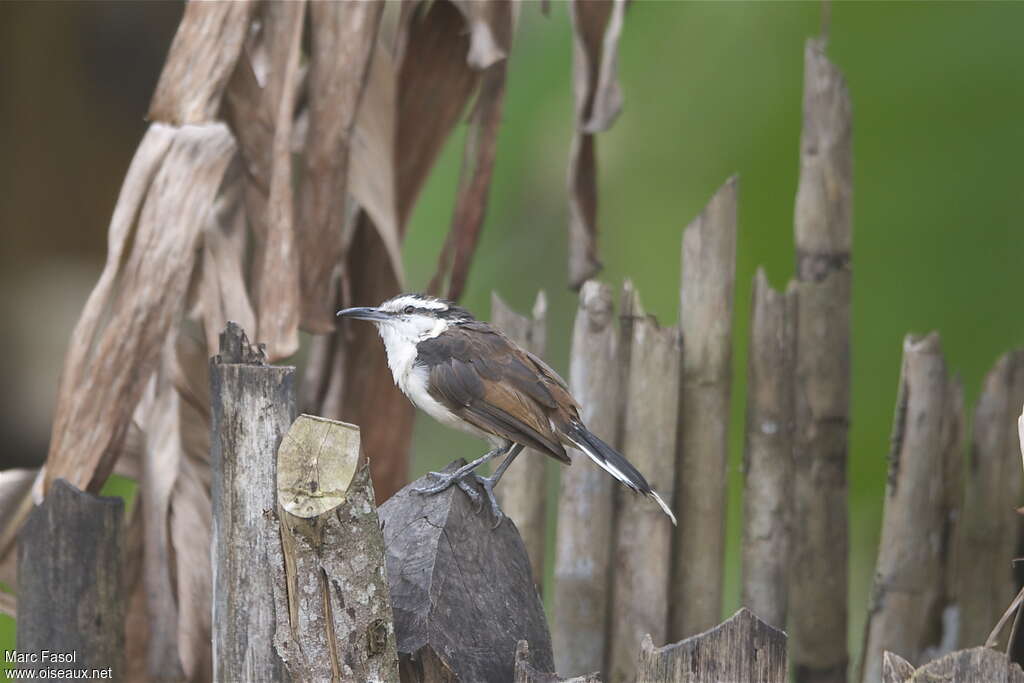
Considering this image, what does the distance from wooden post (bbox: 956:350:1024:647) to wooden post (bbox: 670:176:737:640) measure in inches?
27.5

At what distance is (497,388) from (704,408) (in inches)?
29.4

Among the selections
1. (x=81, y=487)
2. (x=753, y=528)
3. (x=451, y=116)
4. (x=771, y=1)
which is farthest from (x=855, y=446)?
(x=81, y=487)

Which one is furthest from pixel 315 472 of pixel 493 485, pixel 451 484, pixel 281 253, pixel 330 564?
pixel 281 253

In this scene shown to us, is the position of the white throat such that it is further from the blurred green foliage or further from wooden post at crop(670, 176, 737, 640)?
the blurred green foliage

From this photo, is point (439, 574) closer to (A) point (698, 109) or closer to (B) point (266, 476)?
(B) point (266, 476)

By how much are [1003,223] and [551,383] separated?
2.20 m

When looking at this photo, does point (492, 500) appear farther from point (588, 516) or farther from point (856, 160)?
point (856, 160)

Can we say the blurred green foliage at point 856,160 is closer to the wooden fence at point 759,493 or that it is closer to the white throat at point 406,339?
the wooden fence at point 759,493

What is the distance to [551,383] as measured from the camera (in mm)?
2568

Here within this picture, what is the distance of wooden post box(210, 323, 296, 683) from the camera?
6.48 ft

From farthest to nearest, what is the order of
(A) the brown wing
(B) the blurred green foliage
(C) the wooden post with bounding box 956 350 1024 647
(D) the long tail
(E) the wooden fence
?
(B) the blurred green foliage < (C) the wooden post with bounding box 956 350 1024 647 < (E) the wooden fence < (A) the brown wing < (D) the long tail

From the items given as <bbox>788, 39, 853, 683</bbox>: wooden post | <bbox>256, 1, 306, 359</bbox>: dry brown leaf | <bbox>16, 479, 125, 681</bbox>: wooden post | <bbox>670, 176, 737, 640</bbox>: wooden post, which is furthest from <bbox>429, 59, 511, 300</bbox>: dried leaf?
<bbox>16, 479, 125, 681</bbox>: wooden post

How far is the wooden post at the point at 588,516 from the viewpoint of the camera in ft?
9.85

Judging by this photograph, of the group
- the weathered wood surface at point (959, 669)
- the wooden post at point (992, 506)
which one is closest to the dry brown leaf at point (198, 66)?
the weathered wood surface at point (959, 669)
